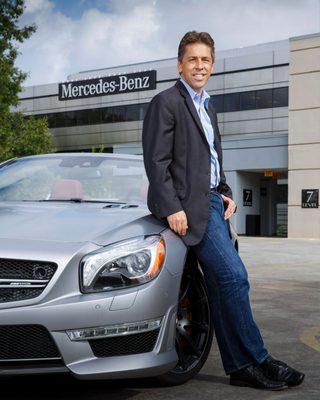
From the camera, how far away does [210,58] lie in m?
4.07

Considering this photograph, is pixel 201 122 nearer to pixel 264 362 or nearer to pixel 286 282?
pixel 264 362

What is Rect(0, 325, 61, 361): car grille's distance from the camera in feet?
10.6

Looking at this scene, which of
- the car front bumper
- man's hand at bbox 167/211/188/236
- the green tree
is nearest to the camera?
the car front bumper

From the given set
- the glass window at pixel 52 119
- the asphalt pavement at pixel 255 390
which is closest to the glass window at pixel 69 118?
the glass window at pixel 52 119

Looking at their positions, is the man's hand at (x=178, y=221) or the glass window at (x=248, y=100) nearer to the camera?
the man's hand at (x=178, y=221)

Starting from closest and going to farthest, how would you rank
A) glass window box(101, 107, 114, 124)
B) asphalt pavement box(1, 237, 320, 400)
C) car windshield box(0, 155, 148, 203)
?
asphalt pavement box(1, 237, 320, 400) → car windshield box(0, 155, 148, 203) → glass window box(101, 107, 114, 124)

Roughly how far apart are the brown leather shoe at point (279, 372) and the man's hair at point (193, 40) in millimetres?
1810

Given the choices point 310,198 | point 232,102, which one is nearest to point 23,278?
point 310,198

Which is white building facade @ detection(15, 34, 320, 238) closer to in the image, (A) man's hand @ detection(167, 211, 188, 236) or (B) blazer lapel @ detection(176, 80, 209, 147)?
(B) blazer lapel @ detection(176, 80, 209, 147)

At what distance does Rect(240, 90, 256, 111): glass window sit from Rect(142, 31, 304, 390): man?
4034 cm

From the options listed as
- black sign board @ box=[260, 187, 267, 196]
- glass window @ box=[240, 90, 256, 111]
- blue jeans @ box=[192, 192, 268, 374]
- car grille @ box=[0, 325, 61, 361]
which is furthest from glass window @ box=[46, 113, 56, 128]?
car grille @ box=[0, 325, 61, 361]

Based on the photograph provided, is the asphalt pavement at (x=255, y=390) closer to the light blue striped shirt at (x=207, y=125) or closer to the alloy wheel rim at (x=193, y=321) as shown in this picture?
the alloy wheel rim at (x=193, y=321)

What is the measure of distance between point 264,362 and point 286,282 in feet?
22.1

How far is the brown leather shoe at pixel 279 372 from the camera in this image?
4035mm
